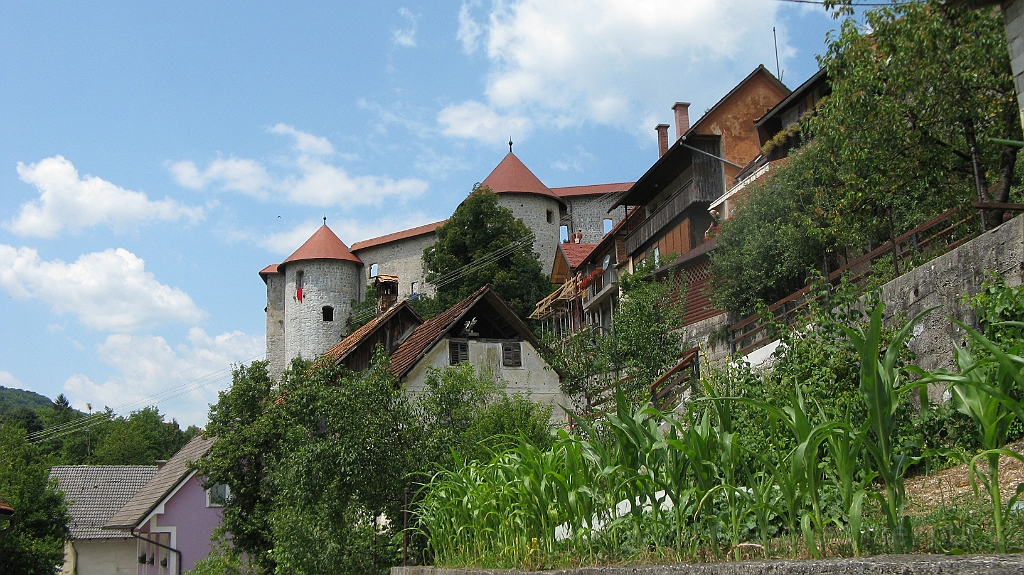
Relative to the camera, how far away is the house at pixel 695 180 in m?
31.8

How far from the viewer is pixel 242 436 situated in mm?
20781

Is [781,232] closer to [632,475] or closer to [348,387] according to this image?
[348,387]

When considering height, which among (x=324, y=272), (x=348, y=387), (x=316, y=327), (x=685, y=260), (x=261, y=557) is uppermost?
(x=324, y=272)

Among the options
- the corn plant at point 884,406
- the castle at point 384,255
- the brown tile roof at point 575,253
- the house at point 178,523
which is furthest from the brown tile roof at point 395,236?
the corn plant at point 884,406

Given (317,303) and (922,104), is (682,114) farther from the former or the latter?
(317,303)

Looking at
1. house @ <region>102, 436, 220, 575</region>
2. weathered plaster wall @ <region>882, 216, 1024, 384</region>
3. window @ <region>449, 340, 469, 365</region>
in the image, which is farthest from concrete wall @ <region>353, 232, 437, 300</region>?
weathered plaster wall @ <region>882, 216, 1024, 384</region>

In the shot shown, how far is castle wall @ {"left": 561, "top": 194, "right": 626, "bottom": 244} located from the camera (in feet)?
258

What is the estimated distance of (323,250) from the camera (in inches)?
3103

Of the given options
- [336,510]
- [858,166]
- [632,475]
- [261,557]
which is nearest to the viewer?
[632,475]

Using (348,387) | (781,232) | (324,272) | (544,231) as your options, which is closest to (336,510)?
(348,387)

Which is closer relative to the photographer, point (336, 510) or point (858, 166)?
point (336, 510)

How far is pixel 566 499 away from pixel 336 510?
7.79m

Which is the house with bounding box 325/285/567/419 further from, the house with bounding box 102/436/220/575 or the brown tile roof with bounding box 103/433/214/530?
the house with bounding box 102/436/220/575

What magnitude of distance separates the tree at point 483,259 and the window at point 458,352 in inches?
1300
